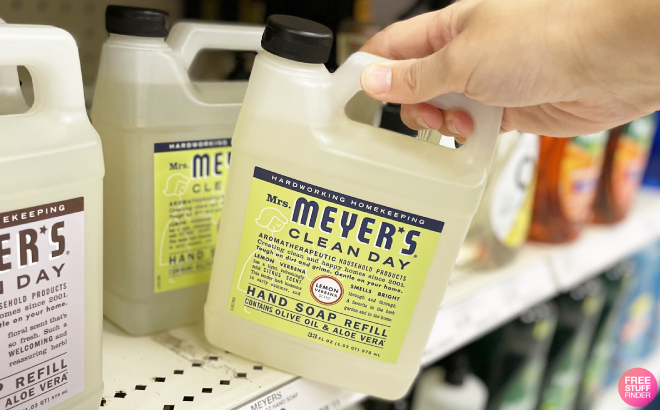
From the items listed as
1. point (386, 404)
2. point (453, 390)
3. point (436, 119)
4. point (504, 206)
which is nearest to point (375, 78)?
point (436, 119)

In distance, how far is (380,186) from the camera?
21.2 inches

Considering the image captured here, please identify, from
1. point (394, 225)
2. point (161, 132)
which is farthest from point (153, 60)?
point (394, 225)

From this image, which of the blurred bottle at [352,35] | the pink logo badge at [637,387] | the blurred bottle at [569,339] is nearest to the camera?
the blurred bottle at [352,35]

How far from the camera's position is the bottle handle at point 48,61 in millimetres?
399

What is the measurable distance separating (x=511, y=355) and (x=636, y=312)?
718 millimetres

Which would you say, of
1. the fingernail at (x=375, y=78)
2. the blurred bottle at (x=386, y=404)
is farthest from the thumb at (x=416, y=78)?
the blurred bottle at (x=386, y=404)

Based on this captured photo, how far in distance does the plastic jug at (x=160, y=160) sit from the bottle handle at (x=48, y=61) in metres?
0.15

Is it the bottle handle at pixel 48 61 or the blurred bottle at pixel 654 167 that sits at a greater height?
the bottle handle at pixel 48 61

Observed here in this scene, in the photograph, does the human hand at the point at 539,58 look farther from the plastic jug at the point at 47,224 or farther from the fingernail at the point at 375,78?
the plastic jug at the point at 47,224

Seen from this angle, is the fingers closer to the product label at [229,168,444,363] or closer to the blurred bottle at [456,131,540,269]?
the product label at [229,168,444,363]

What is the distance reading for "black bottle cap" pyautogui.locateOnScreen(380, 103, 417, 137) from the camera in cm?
71

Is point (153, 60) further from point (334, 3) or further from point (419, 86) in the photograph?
point (334, 3)

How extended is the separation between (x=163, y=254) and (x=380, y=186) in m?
0.29

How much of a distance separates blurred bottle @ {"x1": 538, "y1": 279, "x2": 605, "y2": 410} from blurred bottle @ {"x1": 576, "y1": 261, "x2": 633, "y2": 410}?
0.04 metres
